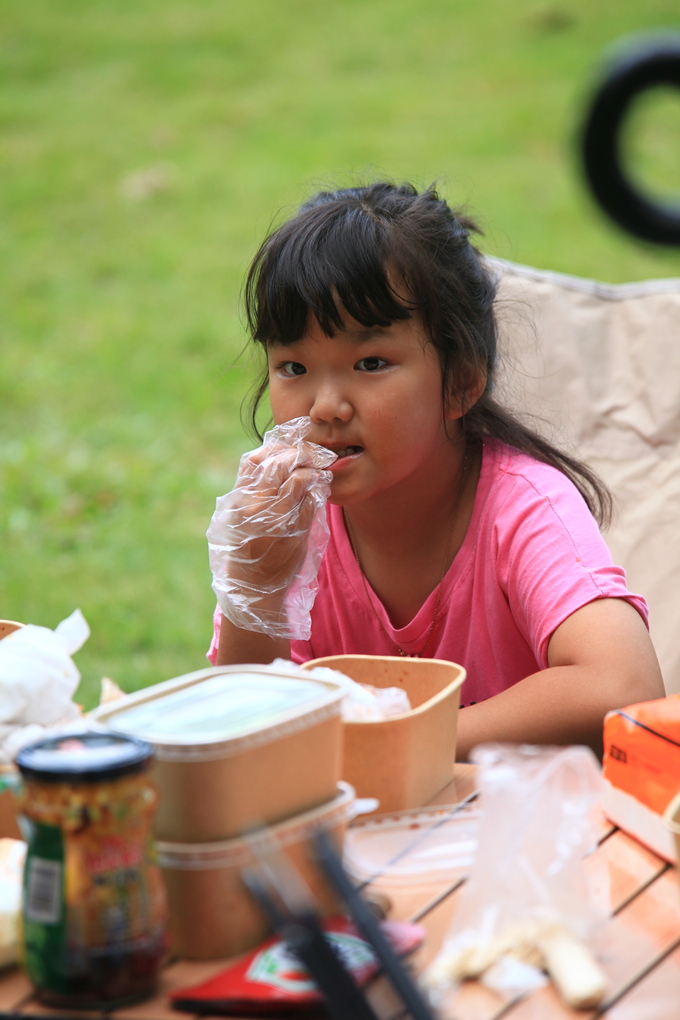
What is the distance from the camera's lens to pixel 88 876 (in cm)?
78

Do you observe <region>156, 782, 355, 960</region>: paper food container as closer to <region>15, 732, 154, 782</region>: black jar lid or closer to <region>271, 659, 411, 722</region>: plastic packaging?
<region>15, 732, 154, 782</region>: black jar lid

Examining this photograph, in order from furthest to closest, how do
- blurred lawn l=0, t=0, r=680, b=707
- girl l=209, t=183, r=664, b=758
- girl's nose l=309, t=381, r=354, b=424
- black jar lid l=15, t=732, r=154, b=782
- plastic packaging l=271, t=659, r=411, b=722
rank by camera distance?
blurred lawn l=0, t=0, r=680, b=707 → girl's nose l=309, t=381, r=354, b=424 → girl l=209, t=183, r=664, b=758 → plastic packaging l=271, t=659, r=411, b=722 → black jar lid l=15, t=732, r=154, b=782

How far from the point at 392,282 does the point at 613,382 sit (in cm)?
78

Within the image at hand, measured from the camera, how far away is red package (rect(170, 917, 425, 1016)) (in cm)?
80

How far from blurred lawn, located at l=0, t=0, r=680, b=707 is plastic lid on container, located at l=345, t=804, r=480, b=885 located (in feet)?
7.45

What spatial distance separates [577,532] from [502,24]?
23.0 ft

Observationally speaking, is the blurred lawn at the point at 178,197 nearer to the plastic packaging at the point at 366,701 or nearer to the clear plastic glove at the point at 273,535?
the clear plastic glove at the point at 273,535

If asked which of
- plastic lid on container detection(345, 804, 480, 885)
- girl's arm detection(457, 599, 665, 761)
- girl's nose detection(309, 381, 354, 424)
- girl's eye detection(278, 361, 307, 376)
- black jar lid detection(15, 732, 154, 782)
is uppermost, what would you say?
girl's eye detection(278, 361, 307, 376)

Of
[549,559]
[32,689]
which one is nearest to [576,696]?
[549,559]

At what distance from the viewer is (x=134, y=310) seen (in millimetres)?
5809

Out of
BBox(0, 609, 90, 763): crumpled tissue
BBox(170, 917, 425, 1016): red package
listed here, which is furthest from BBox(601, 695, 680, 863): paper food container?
BBox(0, 609, 90, 763): crumpled tissue

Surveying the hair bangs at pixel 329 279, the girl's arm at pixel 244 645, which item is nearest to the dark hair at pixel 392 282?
the hair bangs at pixel 329 279

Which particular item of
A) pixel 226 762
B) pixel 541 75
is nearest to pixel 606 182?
pixel 226 762

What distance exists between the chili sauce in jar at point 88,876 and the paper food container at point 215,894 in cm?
5
